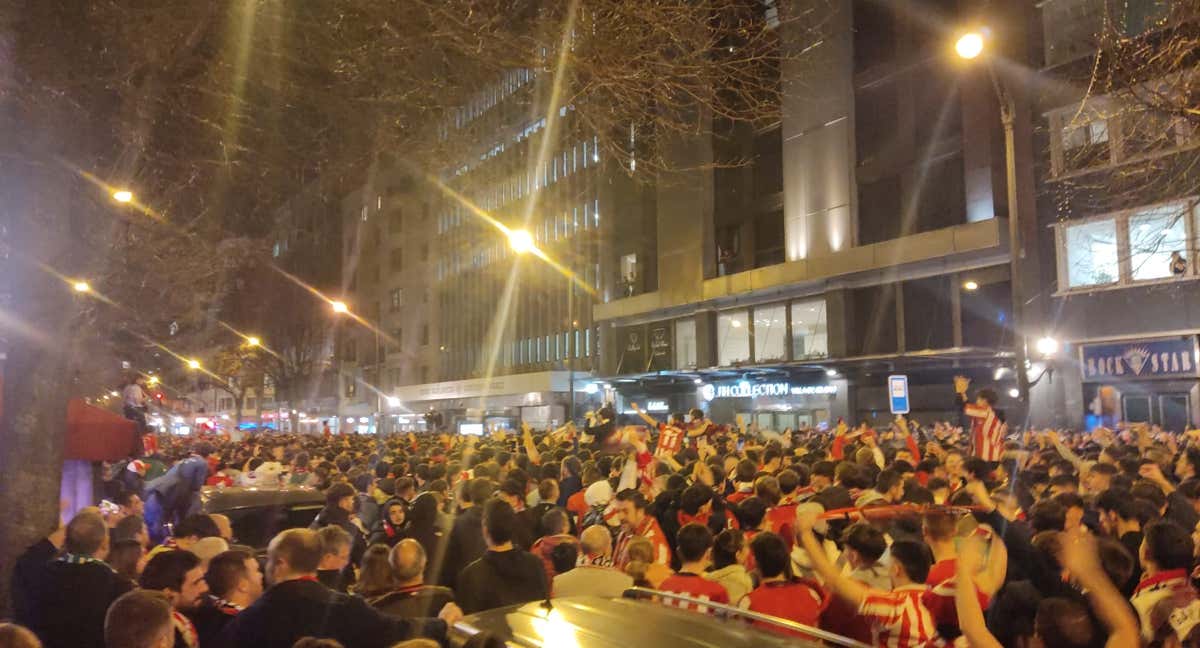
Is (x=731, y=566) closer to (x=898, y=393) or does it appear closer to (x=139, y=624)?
(x=139, y=624)

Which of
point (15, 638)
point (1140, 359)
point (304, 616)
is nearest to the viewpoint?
point (15, 638)

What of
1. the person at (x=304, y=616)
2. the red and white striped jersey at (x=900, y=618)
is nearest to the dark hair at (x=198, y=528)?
the person at (x=304, y=616)

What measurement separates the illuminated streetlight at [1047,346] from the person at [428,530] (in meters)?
20.7

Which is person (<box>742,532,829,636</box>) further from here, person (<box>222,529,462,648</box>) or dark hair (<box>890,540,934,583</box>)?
person (<box>222,529,462,648</box>)

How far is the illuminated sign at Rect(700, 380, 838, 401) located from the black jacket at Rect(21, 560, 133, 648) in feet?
94.7

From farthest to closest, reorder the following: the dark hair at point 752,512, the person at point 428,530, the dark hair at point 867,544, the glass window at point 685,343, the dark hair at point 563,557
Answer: the glass window at point 685,343, the person at point 428,530, the dark hair at point 563,557, the dark hair at point 752,512, the dark hair at point 867,544

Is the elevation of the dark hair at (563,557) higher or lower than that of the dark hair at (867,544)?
lower

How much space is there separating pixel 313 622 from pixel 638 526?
3.28m

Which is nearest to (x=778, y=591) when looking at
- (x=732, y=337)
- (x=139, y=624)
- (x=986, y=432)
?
(x=139, y=624)

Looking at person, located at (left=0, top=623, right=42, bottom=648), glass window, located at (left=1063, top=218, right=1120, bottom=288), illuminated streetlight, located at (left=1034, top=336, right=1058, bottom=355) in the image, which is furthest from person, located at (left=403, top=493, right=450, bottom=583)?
glass window, located at (left=1063, top=218, right=1120, bottom=288)

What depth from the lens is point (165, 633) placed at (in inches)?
130

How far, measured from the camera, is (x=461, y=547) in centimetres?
673

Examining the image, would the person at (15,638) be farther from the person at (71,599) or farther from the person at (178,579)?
the person at (71,599)

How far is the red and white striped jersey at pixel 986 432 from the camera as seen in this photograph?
1030cm
